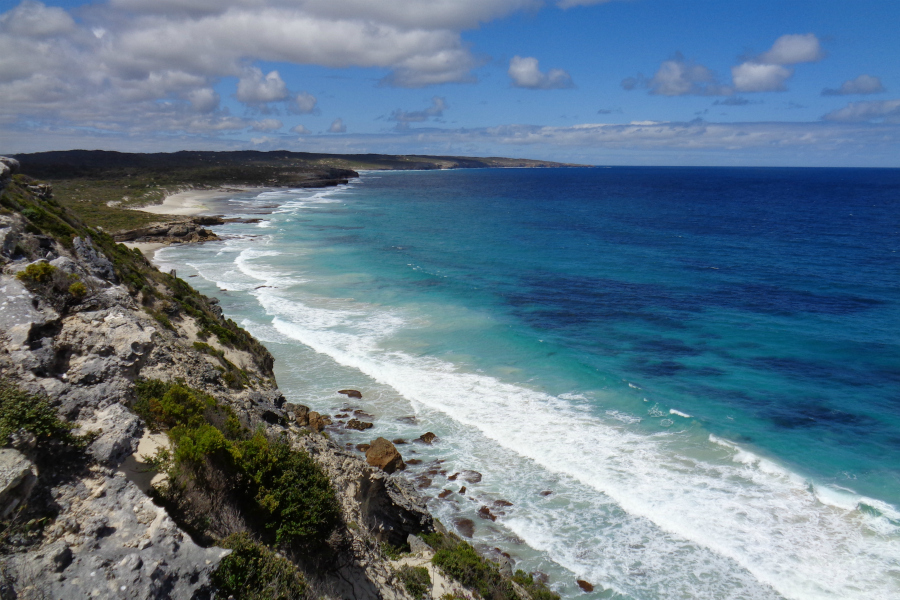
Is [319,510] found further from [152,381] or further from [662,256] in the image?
[662,256]

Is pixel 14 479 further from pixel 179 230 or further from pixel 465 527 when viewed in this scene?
pixel 179 230

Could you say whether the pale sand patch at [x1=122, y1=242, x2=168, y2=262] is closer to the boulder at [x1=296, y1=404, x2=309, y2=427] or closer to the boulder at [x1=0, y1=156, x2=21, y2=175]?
the boulder at [x1=0, y1=156, x2=21, y2=175]

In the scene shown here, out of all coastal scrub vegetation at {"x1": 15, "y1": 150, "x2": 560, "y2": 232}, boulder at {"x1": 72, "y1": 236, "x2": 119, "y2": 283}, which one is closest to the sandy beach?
coastal scrub vegetation at {"x1": 15, "y1": 150, "x2": 560, "y2": 232}

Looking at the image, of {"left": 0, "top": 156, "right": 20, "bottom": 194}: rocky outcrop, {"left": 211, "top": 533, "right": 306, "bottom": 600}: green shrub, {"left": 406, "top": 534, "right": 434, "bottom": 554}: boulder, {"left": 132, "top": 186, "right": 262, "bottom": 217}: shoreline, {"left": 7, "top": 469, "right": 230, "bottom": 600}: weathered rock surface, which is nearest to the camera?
{"left": 7, "top": 469, "right": 230, "bottom": 600}: weathered rock surface

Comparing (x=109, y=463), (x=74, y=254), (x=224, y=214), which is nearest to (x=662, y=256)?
(x=74, y=254)

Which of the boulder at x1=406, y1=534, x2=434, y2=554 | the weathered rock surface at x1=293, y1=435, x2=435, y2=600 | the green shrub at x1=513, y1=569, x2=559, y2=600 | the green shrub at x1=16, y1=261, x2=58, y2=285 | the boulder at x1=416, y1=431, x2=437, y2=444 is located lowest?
the green shrub at x1=513, y1=569, x2=559, y2=600

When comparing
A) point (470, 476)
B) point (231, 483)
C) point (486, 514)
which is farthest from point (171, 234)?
point (231, 483)
